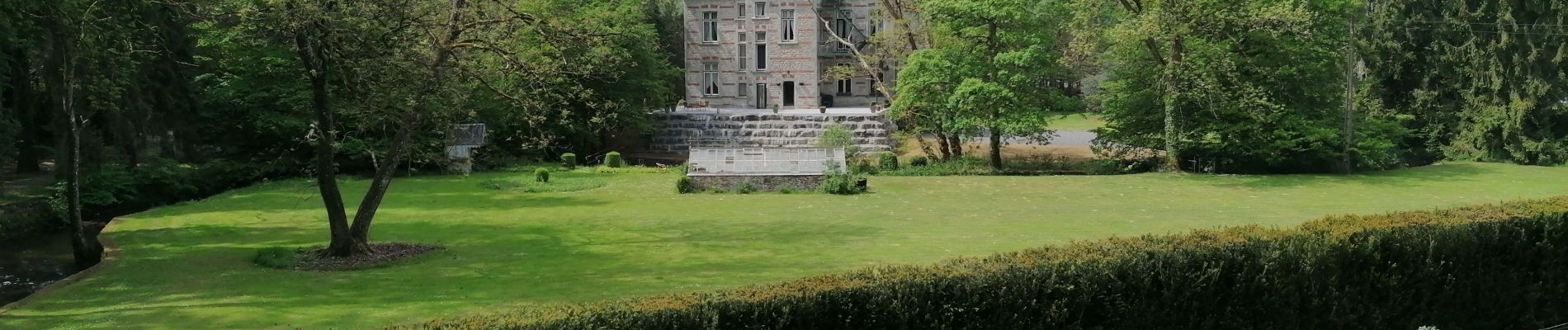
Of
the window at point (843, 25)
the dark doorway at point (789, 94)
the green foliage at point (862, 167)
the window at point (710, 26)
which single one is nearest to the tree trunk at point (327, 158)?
the green foliage at point (862, 167)

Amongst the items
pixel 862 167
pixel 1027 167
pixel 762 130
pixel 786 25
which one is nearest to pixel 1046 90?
pixel 1027 167

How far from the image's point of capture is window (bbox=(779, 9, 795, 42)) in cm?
5725

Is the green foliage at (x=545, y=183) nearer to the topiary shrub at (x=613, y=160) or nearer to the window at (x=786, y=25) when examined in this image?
the topiary shrub at (x=613, y=160)

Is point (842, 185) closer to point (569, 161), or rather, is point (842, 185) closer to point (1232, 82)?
point (1232, 82)

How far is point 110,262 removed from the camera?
62.3ft

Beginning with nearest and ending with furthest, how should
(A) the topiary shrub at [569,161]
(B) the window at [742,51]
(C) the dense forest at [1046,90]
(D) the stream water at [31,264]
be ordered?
(D) the stream water at [31,264] < (C) the dense forest at [1046,90] < (A) the topiary shrub at [569,161] < (B) the window at [742,51]

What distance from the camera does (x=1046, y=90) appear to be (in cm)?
3888

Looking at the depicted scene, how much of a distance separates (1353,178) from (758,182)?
19.1m

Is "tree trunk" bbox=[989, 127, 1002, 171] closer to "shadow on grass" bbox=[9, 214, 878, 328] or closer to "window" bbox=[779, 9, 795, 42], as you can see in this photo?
"shadow on grass" bbox=[9, 214, 878, 328]

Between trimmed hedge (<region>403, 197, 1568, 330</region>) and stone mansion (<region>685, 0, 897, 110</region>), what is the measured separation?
4346 centimetres

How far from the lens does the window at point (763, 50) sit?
57.8 meters

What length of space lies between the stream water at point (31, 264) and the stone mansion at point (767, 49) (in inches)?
1387

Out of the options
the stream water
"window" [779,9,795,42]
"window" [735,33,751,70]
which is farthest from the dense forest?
"window" [779,9,795,42]

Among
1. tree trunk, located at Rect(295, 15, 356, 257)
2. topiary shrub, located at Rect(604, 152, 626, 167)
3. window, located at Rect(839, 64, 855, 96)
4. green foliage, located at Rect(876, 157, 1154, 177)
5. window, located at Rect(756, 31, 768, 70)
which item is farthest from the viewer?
window, located at Rect(839, 64, 855, 96)
